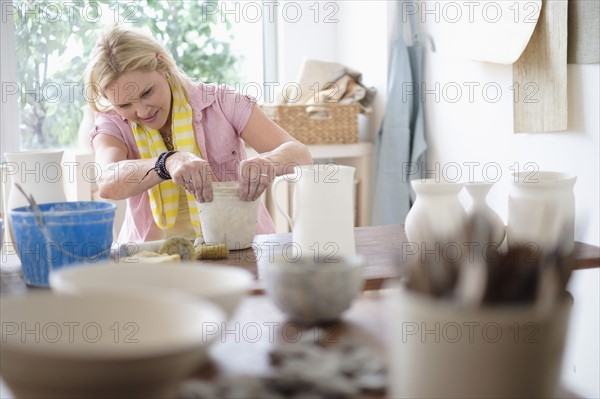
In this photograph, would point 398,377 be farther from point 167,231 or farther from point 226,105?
point 226,105

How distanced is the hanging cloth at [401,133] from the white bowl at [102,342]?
2453mm

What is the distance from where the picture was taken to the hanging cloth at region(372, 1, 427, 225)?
10.4 ft

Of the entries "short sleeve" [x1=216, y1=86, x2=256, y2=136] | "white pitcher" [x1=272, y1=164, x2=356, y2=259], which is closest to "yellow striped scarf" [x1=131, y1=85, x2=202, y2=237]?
"short sleeve" [x1=216, y1=86, x2=256, y2=136]

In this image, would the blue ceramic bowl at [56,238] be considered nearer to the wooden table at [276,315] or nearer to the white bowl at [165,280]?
the wooden table at [276,315]

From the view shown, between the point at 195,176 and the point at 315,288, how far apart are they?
0.67m

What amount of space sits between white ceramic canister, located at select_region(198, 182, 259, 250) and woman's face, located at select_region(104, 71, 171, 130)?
0.58 m

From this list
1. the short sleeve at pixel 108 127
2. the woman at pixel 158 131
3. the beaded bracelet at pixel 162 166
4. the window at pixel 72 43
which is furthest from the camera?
the window at pixel 72 43

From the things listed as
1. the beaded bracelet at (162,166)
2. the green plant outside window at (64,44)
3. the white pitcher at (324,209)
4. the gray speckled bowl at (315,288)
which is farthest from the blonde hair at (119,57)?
the green plant outside window at (64,44)

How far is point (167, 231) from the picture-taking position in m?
2.09

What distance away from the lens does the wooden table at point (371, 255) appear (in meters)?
1.35

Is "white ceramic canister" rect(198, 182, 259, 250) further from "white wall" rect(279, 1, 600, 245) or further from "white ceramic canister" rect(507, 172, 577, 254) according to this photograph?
"white wall" rect(279, 1, 600, 245)

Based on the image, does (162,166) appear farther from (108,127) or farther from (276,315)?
(276,315)

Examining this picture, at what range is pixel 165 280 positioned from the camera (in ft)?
3.02

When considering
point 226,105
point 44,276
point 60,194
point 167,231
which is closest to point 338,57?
point 226,105
